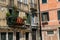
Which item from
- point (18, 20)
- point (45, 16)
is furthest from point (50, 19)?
point (18, 20)

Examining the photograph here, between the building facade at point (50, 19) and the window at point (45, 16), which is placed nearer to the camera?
the building facade at point (50, 19)

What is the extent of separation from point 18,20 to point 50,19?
638cm

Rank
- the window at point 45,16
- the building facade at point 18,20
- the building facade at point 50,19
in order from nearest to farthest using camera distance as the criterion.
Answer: the building facade at point 18,20
the building facade at point 50,19
the window at point 45,16

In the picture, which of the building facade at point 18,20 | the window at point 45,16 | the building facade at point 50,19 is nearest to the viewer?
the building facade at point 18,20

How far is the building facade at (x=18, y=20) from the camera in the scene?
69.1 feet

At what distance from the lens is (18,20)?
71.4 ft

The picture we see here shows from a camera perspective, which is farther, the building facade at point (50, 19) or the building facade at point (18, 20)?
the building facade at point (50, 19)

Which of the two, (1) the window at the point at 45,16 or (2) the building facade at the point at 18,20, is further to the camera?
(1) the window at the point at 45,16

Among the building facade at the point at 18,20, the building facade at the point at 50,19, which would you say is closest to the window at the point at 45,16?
the building facade at the point at 50,19

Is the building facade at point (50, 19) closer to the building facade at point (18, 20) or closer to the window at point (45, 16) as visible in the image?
the window at point (45, 16)

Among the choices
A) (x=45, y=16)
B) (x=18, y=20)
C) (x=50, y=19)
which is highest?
(x=45, y=16)

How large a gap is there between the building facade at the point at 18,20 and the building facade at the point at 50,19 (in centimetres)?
98

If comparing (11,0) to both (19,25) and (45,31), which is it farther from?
(45,31)

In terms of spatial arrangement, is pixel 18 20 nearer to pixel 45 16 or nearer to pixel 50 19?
pixel 50 19
